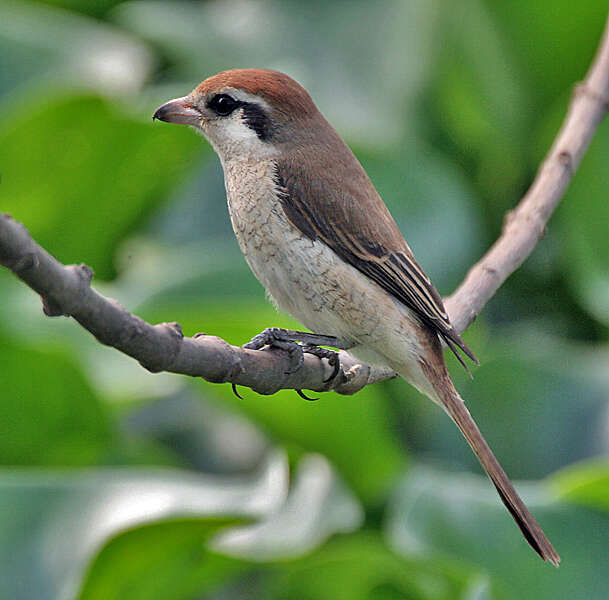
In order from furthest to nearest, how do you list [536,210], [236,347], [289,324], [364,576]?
1. [364,576]
2. [289,324]
3. [536,210]
4. [236,347]

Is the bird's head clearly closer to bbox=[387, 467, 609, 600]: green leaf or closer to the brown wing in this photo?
the brown wing

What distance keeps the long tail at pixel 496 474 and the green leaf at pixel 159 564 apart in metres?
0.86

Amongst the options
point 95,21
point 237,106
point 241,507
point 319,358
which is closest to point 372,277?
point 319,358

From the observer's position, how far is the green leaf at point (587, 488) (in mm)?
2920

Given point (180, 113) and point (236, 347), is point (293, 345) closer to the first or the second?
point (236, 347)

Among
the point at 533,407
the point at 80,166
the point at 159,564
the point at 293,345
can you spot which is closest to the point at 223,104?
the point at 293,345

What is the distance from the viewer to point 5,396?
3.50 metres

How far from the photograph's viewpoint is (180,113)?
8.14ft

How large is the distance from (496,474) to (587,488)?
2.96 feet

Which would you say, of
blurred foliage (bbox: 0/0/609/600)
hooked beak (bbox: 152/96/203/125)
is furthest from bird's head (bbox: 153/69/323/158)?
blurred foliage (bbox: 0/0/609/600)

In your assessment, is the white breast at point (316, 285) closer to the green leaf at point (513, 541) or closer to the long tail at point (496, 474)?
the long tail at point (496, 474)

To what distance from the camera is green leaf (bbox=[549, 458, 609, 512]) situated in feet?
9.58

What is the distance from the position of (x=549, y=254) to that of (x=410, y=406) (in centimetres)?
131

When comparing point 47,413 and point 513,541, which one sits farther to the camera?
point 47,413
